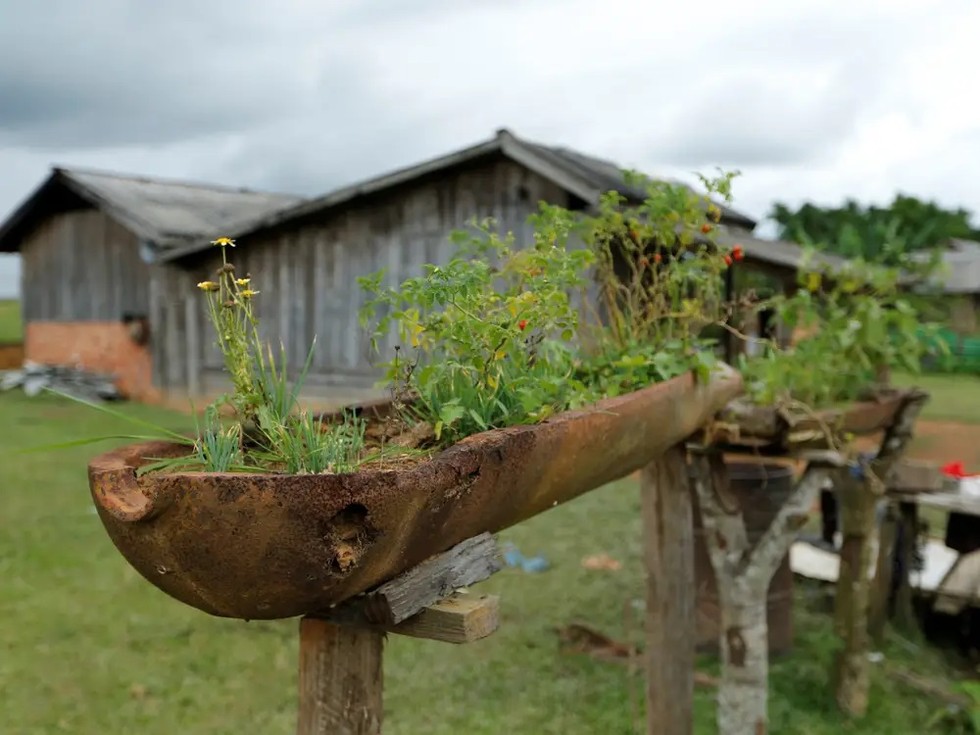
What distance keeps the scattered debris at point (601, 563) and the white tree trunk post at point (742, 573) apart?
9.15 feet

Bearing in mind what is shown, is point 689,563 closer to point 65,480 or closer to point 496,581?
point 496,581

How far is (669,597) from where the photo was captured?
3662mm

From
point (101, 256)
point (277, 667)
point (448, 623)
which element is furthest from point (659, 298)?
point (101, 256)

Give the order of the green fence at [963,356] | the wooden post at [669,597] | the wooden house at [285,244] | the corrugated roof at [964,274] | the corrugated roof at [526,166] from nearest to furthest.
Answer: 1. the wooden post at [669,597]
2. the corrugated roof at [526,166]
3. the wooden house at [285,244]
4. the green fence at [963,356]
5. the corrugated roof at [964,274]

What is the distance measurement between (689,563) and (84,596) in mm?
4157

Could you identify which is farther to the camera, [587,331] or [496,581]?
[496,581]

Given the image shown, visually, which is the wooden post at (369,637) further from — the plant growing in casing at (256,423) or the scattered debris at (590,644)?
the scattered debris at (590,644)

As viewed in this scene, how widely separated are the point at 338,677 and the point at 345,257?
32.9 ft

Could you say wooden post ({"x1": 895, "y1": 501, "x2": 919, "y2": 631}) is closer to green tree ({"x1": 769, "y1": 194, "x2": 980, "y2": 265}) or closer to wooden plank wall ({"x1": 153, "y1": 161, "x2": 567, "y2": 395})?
wooden plank wall ({"x1": 153, "y1": 161, "x2": 567, "y2": 395})

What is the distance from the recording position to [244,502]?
52.2 inches

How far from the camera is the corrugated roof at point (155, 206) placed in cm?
1376

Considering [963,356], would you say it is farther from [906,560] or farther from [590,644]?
[590,644]

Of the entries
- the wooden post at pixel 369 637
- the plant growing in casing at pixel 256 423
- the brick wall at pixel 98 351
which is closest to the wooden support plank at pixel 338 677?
the wooden post at pixel 369 637

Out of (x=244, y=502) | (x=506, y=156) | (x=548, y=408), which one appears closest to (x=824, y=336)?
(x=548, y=408)
